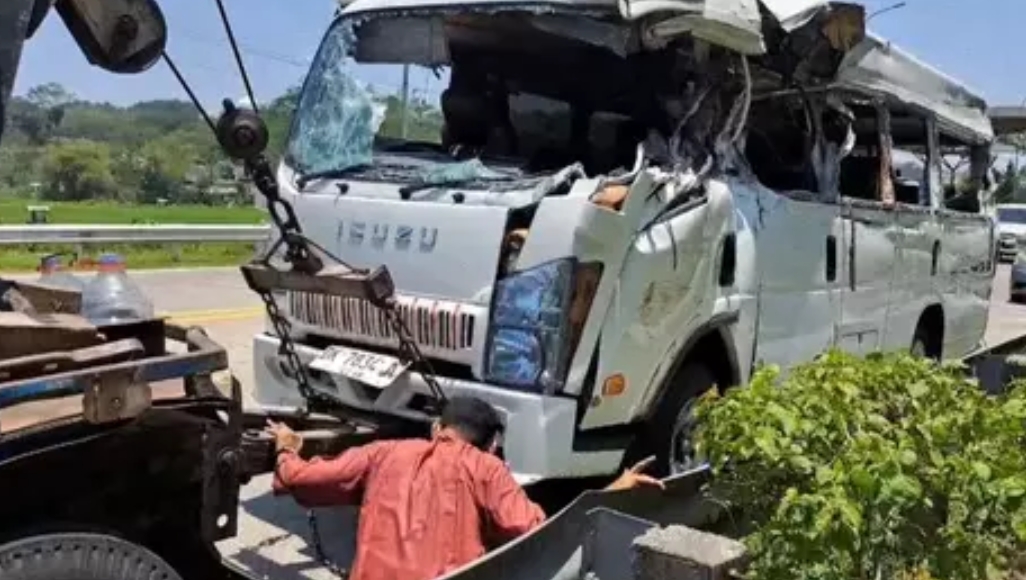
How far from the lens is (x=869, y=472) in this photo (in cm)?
325

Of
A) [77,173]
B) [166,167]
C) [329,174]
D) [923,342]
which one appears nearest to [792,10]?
[329,174]

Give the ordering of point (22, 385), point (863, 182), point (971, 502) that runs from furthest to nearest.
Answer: point (863, 182) → point (971, 502) → point (22, 385)

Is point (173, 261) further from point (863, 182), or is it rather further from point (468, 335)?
point (468, 335)

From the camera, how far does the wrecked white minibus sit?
16.5 ft

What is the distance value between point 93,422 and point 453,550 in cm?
110

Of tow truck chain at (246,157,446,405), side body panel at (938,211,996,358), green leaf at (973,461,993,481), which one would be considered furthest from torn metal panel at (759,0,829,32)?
side body panel at (938,211,996,358)

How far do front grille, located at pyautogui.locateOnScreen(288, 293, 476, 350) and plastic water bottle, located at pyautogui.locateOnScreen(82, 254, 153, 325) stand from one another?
916 millimetres

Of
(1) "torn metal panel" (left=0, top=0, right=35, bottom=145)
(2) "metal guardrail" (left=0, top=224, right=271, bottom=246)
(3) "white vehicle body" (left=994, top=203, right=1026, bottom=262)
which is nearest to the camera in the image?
(1) "torn metal panel" (left=0, top=0, right=35, bottom=145)

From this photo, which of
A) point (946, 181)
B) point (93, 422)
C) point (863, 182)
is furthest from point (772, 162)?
point (93, 422)

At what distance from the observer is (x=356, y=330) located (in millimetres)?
5477

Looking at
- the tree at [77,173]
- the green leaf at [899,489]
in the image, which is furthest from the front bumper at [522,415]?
the tree at [77,173]

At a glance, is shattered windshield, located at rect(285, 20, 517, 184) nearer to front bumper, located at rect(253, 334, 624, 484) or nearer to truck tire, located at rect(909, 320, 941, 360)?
front bumper, located at rect(253, 334, 624, 484)

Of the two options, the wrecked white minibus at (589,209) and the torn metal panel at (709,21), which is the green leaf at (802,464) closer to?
the wrecked white minibus at (589,209)

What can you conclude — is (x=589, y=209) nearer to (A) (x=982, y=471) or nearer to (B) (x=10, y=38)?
(A) (x=982, y=471)
